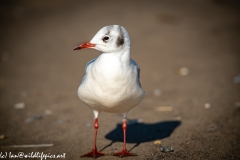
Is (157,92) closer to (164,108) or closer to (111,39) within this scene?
(164,108)

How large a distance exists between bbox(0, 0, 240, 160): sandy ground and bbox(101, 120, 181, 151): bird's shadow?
0.02 m

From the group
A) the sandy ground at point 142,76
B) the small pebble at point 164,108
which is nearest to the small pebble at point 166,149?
the sandy ground at point 142,76

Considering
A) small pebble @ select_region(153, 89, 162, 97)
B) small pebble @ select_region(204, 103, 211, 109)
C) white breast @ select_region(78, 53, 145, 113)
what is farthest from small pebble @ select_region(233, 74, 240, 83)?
white breast @ select_region(78, 53, 145, 113)

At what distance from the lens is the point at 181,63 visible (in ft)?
33.5

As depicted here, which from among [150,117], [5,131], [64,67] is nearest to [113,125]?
[150,117]

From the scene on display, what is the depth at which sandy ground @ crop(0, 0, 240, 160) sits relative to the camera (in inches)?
240

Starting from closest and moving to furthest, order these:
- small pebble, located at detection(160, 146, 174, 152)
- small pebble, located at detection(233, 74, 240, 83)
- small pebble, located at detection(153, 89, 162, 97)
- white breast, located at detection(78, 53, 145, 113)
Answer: white breast, located at detection(78, 53, 145, 113), small pebble, located at detection(160, 146, 174, 152), small pebble, located at detection(153, 89, 162, 97), small pebble, located at detection(233, 74, 240, 83)

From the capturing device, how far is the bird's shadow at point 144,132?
243 inches

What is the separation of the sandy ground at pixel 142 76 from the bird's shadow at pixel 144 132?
0.02m

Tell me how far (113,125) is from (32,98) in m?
2.61

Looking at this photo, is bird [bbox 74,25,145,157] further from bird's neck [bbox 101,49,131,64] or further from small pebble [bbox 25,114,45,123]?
small pebble [bbox 25,114,45,123]

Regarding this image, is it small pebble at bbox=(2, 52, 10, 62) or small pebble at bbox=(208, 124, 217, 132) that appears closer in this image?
small pebble at bbox=(208, 124, 217, 132)

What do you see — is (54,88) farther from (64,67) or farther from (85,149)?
(85,149)

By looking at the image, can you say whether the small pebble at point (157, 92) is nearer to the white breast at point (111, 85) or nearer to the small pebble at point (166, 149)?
the small pebble at point (166, 149)
